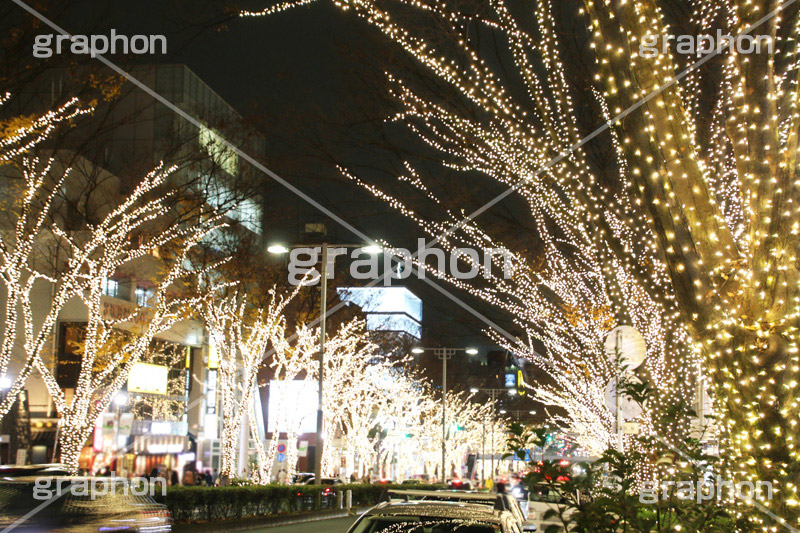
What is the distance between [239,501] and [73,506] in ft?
47.5

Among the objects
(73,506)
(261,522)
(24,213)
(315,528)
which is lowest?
(315,528)

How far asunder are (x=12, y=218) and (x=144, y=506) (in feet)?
68.5

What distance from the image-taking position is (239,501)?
2119 cm

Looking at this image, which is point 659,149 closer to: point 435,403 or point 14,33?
point 14,33

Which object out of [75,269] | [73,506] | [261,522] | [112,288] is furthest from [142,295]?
[73,506]

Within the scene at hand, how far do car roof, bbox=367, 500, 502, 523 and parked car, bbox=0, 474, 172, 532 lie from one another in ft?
8.25

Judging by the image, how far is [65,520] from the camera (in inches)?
278

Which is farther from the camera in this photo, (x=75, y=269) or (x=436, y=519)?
(x=75, y=269)

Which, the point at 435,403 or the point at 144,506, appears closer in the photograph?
the point at 144,506

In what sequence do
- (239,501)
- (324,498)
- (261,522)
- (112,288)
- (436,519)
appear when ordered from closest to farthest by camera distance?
(436,519) → (239,501) → (261,522) → (324,498) → (112,288)

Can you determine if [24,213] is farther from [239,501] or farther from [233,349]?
[233,349]

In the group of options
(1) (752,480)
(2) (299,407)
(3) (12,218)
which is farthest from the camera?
(2) (299,407)

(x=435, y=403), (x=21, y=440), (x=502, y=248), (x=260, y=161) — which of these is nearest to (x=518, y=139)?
(x=502, y=248)

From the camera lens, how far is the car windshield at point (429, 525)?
5.98 m
